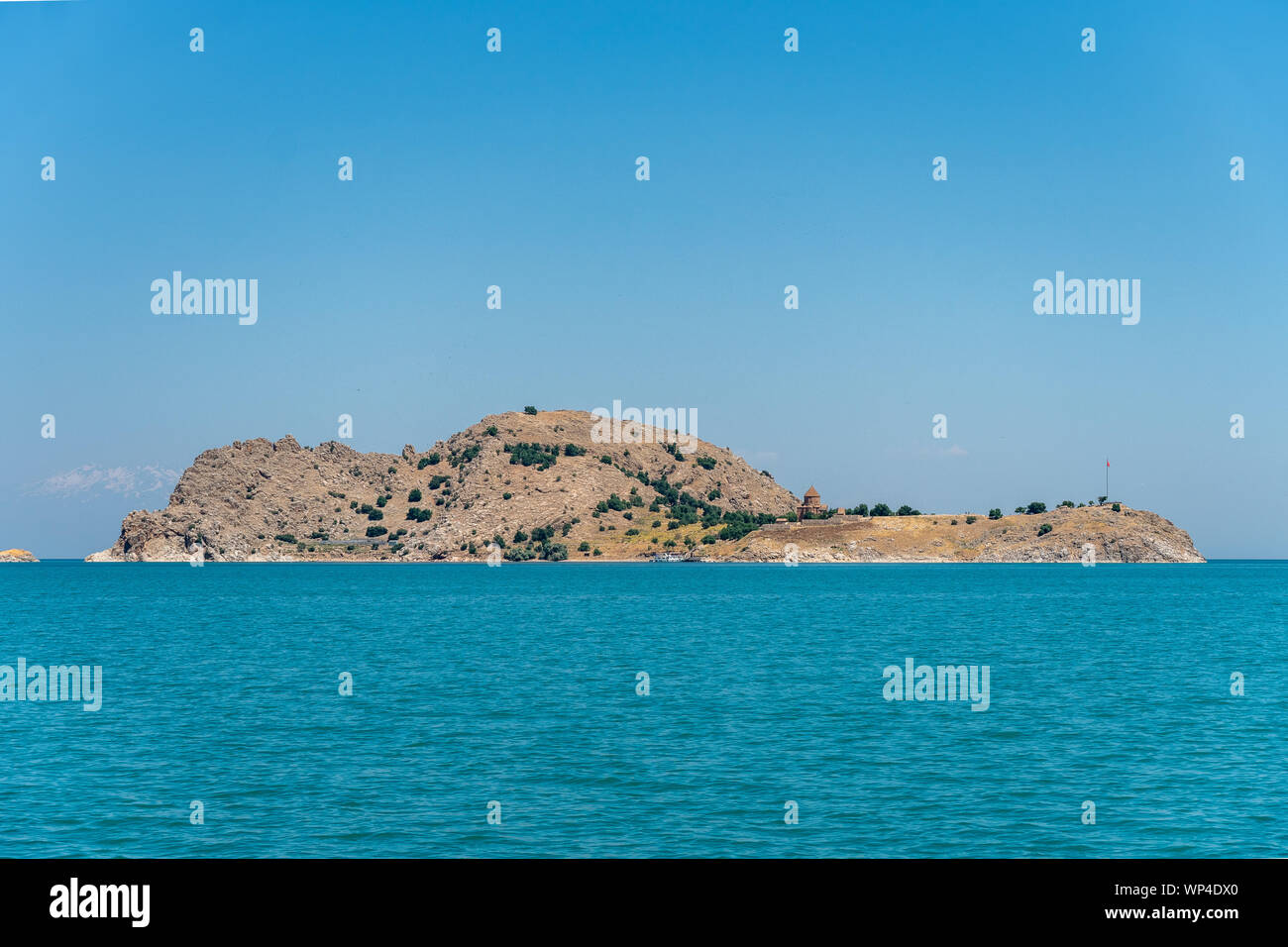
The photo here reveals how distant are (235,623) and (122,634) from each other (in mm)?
13718

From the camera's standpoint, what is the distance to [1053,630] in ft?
324

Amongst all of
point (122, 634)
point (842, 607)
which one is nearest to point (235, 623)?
point (122, 634)

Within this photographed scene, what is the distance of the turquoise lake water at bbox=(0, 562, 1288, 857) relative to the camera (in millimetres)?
27047

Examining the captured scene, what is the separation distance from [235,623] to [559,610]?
125 ft

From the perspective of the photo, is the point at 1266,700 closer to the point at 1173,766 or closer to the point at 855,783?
the point at 1173,766

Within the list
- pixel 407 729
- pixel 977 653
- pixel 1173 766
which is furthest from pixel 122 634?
pixel 1173 766

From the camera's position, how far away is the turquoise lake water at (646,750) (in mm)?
27047

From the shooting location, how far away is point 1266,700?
5409 centimetres

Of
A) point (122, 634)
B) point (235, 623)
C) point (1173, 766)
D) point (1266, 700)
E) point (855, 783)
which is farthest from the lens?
point (235, 623)

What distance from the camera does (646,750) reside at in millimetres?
38094

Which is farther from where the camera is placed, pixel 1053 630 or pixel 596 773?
pixel 1053 630
